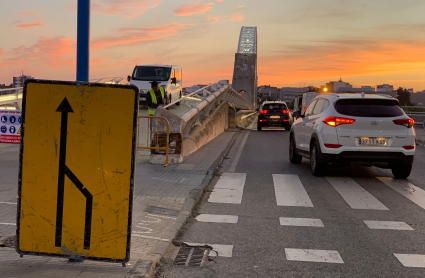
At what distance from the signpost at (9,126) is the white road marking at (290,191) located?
5.97m

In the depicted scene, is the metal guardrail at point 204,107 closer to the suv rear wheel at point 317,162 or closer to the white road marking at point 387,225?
the suv rear wheel at point 317,162

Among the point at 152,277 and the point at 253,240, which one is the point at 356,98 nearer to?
the point at 253,240

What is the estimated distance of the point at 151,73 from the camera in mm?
27953

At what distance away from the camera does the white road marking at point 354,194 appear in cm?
853

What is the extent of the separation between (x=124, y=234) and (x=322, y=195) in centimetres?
572

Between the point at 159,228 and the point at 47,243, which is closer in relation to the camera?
the point at 47,243


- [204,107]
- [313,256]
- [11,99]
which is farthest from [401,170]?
[11,99]

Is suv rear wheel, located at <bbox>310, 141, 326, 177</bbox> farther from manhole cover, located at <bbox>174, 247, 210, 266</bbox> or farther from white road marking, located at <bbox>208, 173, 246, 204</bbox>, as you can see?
manhole cover, located at <bbox>174, 247, 210, 266</bbox>

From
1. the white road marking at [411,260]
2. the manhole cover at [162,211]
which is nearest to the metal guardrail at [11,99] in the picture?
the manhole cover at [162,211]

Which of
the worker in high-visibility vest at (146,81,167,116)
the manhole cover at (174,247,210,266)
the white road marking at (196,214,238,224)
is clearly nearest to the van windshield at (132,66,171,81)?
the worker in high-visibility vest at (146,81,167,116)

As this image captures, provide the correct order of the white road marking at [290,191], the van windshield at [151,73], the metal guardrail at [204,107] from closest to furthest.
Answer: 1. the white road marking at [290,191]
2. the metal guardrail at [204,107]
3. the van windshield at [151,73]

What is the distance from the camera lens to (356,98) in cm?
1141

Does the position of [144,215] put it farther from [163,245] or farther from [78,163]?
[78,163]

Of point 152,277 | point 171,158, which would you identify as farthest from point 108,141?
point 171,158
